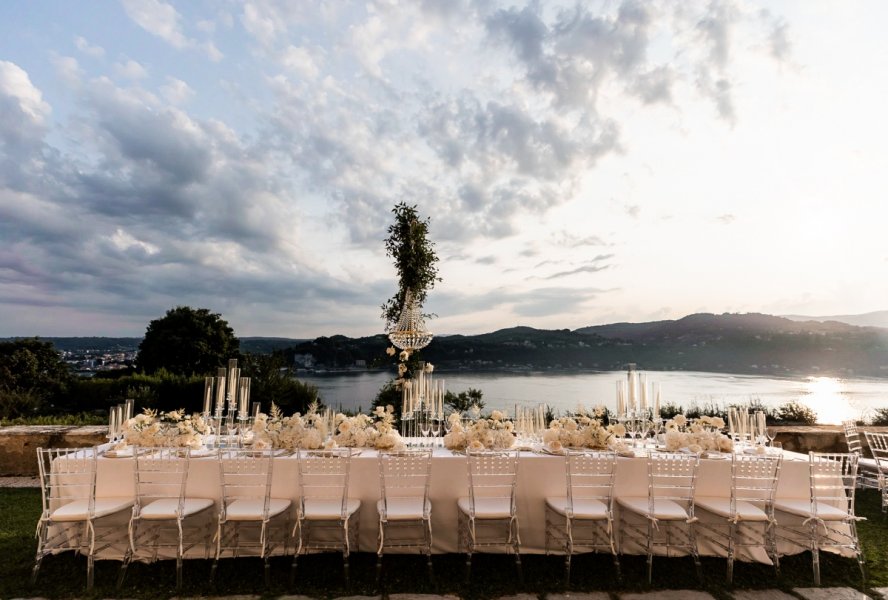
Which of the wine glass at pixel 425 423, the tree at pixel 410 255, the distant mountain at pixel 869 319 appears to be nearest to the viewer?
the wine glass at pixel 425 423

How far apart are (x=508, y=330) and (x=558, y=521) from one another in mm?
8417

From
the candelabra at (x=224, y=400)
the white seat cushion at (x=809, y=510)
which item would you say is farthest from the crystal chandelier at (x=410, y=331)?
the white seat cushion at (x=809, y=510)

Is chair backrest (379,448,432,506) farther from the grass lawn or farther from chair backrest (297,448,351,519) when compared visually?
the grass lawn

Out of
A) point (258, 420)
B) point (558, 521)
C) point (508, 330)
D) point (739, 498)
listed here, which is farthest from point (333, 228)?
point (739, 498)

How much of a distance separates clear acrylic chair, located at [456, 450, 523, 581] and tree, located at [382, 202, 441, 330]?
392cm

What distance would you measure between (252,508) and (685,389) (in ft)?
27.8

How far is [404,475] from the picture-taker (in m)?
3.69

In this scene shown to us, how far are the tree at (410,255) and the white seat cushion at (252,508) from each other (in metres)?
4.14

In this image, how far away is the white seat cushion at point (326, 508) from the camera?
3414 mm

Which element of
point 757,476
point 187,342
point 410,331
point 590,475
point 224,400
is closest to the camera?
point 590,475

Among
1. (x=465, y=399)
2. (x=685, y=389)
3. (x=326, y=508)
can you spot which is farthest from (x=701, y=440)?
(x=685, y=389)

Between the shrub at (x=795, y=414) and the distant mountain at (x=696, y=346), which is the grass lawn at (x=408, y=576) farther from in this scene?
the distant mountain at (x=696, y=346)

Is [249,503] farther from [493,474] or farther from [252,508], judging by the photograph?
[493,474]

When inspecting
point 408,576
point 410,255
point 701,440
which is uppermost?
point 410,255
